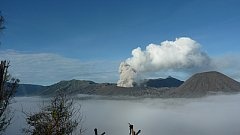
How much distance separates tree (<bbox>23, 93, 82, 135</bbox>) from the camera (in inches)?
1090

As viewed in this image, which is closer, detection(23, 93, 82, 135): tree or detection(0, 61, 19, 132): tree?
detection(0, 61, 19, 132): tree

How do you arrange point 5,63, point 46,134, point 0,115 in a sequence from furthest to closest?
point 46,134 → point 0,115 → point 5,63

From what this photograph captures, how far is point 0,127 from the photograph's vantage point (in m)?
24.8

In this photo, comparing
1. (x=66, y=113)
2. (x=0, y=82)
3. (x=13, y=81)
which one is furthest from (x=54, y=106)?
(x=0, y=82)

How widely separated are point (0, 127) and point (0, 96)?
9.68 ft

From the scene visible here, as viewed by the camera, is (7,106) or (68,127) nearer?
(7,106)

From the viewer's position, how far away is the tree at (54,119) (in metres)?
27.7

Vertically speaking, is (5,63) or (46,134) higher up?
(5,63)

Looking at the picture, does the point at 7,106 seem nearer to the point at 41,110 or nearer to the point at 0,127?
the point at 0,127

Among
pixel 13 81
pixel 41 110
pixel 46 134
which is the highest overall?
pixel 13 81

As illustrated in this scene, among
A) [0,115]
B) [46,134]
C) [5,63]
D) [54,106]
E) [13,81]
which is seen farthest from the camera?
[54,106]

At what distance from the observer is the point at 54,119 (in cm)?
2814

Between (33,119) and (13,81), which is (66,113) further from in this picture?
(13,81)

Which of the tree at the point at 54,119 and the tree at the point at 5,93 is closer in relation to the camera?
the tree at the point at 5,93
